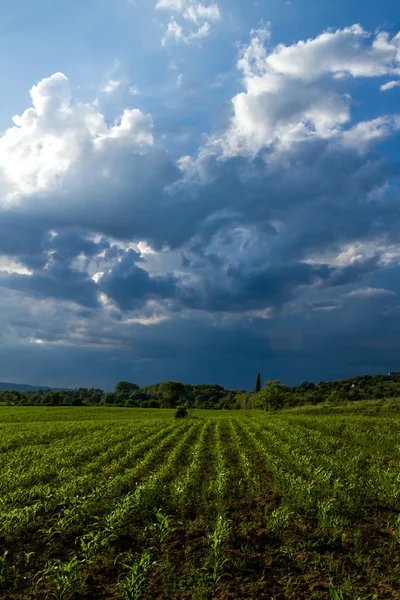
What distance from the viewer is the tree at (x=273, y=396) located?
304 feet

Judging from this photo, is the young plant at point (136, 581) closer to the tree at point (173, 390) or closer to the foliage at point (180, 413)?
the foliage at point (180, 413)

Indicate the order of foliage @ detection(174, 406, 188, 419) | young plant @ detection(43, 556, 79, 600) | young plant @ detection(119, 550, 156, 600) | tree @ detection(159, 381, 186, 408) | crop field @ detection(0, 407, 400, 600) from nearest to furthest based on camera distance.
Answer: young plant @ detection(119, 550, 156, 600) → young plant @ detection(43, 556, 79, 600) → crop field @ detection(0, 407, 400, 600) → foliage @ detection(174, 406, 188, 419) → tree @ detection(159, 381, 186, 408)

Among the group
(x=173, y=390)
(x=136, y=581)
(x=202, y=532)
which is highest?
(x=136, y=581)

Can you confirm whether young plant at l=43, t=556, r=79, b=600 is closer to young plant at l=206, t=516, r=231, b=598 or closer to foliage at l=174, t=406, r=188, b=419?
young plant at l=206, t=516, r=231, b=598

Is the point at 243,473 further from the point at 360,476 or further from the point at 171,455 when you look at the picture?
the point at 171,455

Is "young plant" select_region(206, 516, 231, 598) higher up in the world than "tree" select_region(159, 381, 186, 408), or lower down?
higher up

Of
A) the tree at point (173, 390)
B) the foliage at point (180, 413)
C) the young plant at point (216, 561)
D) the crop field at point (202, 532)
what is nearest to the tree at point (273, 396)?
the foliage at point (180, 413)

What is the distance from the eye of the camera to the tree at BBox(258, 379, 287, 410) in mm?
92750

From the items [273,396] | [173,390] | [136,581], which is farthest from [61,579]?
[173,390]

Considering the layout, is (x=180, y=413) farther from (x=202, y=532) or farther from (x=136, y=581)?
(x=136, y=581)

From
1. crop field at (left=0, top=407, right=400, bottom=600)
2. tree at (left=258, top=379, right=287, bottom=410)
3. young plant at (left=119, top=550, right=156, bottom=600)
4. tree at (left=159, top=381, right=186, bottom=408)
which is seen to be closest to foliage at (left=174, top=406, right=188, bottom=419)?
tree at (left=258, top=379, right=287, bottom=410)

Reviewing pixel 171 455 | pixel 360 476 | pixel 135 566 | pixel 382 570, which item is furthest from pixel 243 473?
pixel 135 566

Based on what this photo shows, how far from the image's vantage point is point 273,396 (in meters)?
93.0

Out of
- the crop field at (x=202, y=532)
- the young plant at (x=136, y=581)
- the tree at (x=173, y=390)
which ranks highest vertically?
the young plant at (x=136, y=581)
